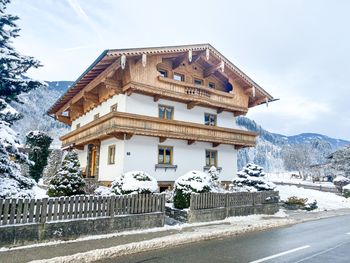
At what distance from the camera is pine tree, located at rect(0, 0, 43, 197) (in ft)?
32.1

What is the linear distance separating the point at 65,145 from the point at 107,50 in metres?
14.5

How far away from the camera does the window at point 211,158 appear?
979 inches

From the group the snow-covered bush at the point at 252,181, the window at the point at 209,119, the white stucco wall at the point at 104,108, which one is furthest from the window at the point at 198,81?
the snow-covered bush at the point at 252,181

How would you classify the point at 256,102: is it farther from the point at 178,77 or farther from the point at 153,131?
the point at 153,131

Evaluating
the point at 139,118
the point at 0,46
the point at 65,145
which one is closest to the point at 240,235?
the point at 139,118

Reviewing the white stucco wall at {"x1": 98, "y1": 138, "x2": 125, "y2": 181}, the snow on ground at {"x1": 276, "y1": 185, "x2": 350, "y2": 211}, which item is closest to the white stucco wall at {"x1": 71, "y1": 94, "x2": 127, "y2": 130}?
the white stucco wall at {"x1": 98, "y1": 138, "x2": 125, "y2": 181}

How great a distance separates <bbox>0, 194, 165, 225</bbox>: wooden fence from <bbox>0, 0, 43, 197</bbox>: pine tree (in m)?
1.55

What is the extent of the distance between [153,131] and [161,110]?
132 inches

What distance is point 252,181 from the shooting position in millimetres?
20391

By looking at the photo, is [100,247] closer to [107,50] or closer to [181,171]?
[107,50]

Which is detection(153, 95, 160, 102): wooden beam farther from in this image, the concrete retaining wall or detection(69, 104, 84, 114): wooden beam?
the concrete retaining wall

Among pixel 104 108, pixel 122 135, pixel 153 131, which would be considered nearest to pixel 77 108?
pixel 104 108

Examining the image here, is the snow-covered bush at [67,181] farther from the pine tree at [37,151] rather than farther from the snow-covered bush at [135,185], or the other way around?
the pine tree at [37,151]

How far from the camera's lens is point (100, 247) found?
27.5ft
